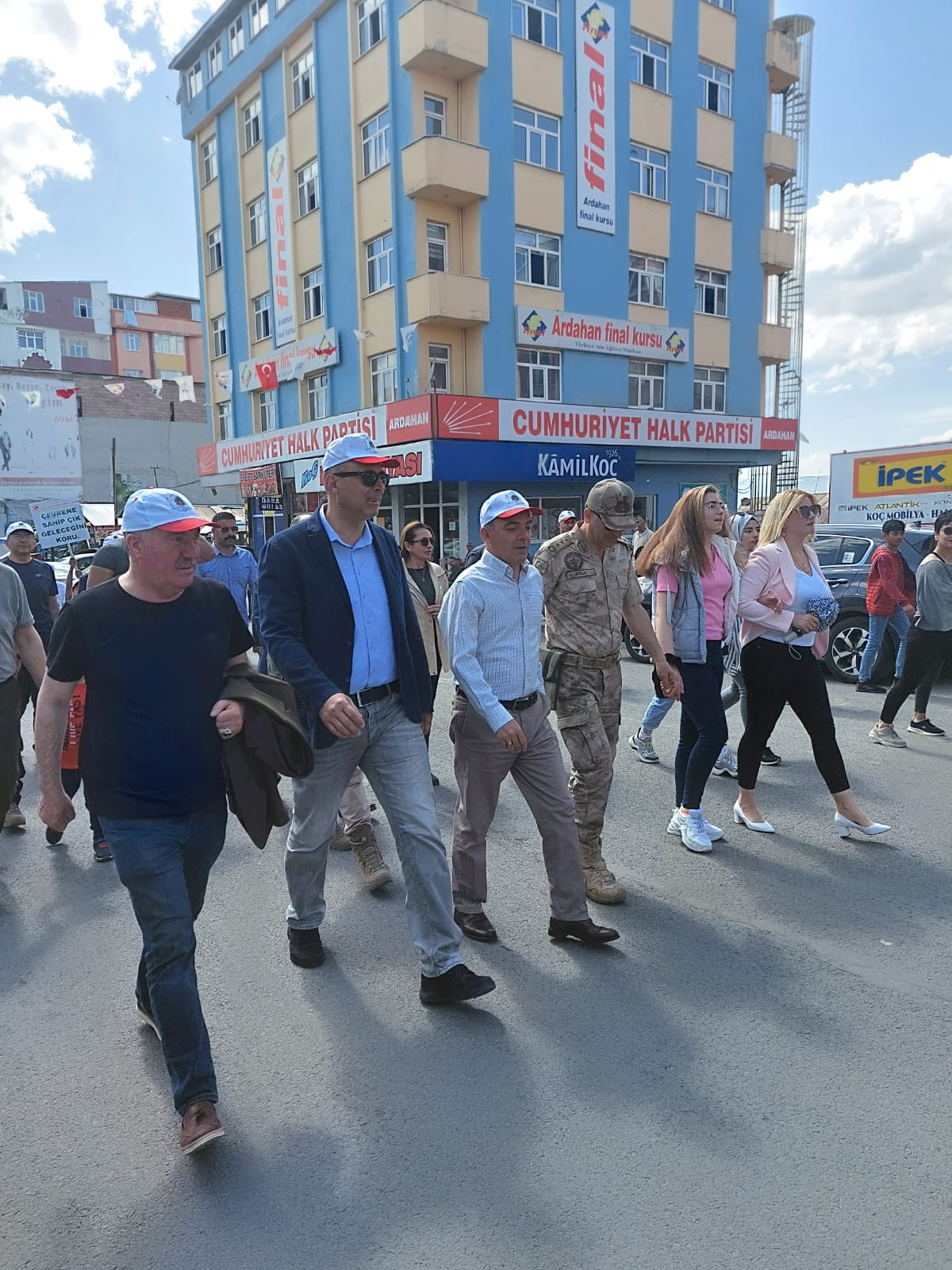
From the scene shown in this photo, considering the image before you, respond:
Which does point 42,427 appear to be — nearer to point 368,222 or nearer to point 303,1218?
point 368,222

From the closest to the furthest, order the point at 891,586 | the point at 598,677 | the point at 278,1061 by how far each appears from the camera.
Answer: the point at 278,1061, the point at 598,677, the point at 891,586

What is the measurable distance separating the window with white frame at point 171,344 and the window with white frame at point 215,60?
36.1m

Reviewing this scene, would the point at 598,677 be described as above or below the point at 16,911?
above

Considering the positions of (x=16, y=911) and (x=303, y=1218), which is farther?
(x=16, y=911)

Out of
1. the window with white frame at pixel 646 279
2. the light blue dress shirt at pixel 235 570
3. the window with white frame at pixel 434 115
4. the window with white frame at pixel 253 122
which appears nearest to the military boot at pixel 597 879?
the light blue dress shirt at pixel 235 570

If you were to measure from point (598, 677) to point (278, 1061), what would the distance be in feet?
6.97

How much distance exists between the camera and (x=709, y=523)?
16.1ft

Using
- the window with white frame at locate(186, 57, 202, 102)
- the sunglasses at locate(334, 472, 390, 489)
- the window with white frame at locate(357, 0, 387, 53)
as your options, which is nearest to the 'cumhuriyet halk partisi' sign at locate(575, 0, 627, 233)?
the window with white frame at locate(357, 0, 387, 53)

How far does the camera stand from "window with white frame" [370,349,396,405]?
23078 mm

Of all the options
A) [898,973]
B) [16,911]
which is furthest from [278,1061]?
[898,973]

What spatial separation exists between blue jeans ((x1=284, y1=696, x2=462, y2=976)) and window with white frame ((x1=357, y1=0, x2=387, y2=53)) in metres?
24.0

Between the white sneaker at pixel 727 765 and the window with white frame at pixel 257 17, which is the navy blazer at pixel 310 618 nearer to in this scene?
the white sneaker at pixel 727 765

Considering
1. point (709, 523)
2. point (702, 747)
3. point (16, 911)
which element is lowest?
point (16, 911)

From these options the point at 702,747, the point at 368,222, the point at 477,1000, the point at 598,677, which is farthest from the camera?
the point at 368,222
